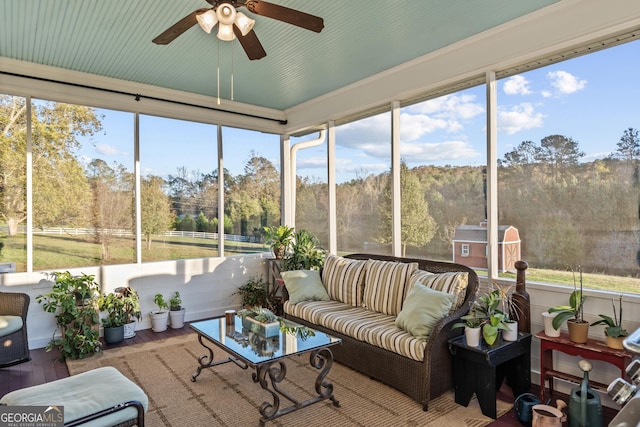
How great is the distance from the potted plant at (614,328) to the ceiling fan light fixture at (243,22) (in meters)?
3.15

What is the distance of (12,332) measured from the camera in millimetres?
3281

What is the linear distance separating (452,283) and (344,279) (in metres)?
1.28

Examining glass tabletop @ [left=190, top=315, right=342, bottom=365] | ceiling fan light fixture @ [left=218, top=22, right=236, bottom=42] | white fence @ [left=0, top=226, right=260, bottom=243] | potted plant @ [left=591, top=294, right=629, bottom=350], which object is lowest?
glass tabletop @ [left=190, top=315, right=342, bottom=365]

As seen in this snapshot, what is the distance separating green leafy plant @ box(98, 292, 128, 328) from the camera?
A: 4227 mm

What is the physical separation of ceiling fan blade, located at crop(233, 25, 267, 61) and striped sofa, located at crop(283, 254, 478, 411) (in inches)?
91.3

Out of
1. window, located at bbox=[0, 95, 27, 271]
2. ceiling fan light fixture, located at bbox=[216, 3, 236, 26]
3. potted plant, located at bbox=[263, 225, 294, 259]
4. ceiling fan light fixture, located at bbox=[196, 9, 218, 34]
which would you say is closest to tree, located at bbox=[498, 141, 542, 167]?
ceiling fan light fixture, located at bbox=[216, 3, 236, 26]

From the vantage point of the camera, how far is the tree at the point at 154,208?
16.1 feet

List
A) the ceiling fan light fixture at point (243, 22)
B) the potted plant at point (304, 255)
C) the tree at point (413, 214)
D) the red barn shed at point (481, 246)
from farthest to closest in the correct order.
Answer: the potted plant at point (304, 255) → the tree at point (413, 214) → the red barn shed at point (481, 246) → the ceiling fan light fixture at point (243, 22)

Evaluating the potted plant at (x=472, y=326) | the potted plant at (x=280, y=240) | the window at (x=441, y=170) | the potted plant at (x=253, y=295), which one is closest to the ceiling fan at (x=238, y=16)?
the window at (x=441, y=170)

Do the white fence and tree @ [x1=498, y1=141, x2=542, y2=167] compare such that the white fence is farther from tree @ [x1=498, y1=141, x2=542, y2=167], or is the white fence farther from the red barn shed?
tree @ [x1=498, y1=141, x2=542, y2=167]

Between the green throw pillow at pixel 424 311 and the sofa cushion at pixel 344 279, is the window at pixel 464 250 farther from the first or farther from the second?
the sofa cushion at pixel 344 279

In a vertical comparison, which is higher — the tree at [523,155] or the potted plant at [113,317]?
the tree at [523,155]

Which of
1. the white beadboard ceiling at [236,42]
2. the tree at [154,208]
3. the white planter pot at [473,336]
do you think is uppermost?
the white beadboard ceiling at [236,42]

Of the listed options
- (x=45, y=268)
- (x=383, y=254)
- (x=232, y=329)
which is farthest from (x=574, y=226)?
(x=45, y=268)
